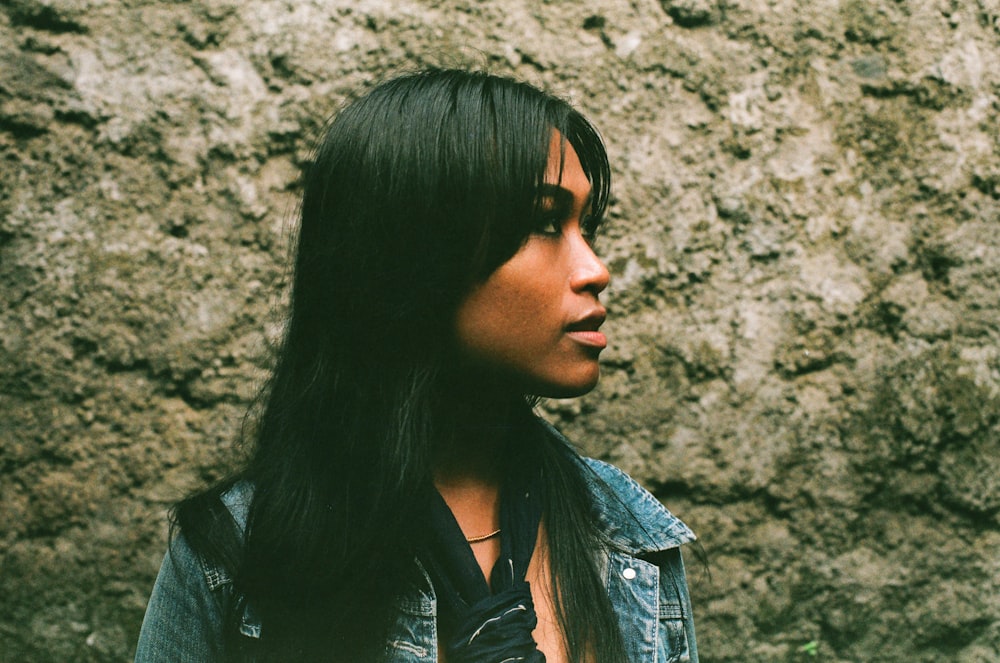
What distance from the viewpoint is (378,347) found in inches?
45.7

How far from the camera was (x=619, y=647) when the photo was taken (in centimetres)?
122

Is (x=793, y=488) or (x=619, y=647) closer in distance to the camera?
(x=619, y=647)

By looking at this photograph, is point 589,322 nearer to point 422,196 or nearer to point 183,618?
point 422,196

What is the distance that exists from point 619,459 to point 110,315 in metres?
1.12

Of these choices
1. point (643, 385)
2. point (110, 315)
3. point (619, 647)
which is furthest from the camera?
point (643, 385)

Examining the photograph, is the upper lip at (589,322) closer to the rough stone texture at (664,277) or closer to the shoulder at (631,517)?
the shoulder at (631,517)

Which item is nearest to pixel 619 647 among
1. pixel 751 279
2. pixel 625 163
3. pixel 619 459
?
pixel 619 459

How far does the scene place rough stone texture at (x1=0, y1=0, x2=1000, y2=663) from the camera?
165 cm

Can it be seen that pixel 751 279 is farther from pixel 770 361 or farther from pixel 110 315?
pixel 110 315

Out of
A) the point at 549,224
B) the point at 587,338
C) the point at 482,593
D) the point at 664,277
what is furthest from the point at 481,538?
the point at 664,277

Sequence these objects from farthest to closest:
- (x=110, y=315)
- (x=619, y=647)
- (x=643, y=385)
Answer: (x=643, y=385)
(x=110, y=315)
(x=619, y=647)

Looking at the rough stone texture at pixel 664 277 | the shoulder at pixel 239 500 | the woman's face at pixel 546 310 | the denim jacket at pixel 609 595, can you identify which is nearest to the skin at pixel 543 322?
the woman's face at pixel 546 310

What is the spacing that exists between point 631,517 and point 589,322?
1.39 ft

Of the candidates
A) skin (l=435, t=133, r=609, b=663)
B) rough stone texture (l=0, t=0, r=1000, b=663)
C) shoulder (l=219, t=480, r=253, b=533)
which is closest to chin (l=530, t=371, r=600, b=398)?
skin (l=435, t=133, r=609, b=663)
